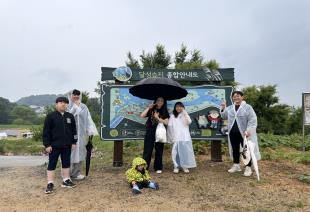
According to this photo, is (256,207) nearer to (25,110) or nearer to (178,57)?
(178,57)

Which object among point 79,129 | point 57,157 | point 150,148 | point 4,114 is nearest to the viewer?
point 57,157

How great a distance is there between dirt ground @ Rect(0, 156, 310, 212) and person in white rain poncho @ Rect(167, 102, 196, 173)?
0.76 feet

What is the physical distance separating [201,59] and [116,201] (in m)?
16.1

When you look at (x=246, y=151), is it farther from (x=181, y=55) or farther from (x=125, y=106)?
(x=181, y=55)

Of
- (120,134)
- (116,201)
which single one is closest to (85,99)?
(120,134)

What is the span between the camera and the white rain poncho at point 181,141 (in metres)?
7.29

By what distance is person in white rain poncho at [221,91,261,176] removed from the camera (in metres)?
7.01

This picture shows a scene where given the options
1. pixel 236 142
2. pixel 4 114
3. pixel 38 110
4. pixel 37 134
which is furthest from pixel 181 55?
pixel 38 110

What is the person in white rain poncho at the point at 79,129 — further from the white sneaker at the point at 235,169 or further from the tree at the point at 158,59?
the tree at the point at 158,59

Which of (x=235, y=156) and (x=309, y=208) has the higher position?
(x=235, y=156)

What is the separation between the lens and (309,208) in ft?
17.1

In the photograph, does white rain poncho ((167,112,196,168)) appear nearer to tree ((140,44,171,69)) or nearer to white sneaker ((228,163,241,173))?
white sneaker ((228,163,241,173))

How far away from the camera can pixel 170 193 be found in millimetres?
5891

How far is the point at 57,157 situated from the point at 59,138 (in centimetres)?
36
